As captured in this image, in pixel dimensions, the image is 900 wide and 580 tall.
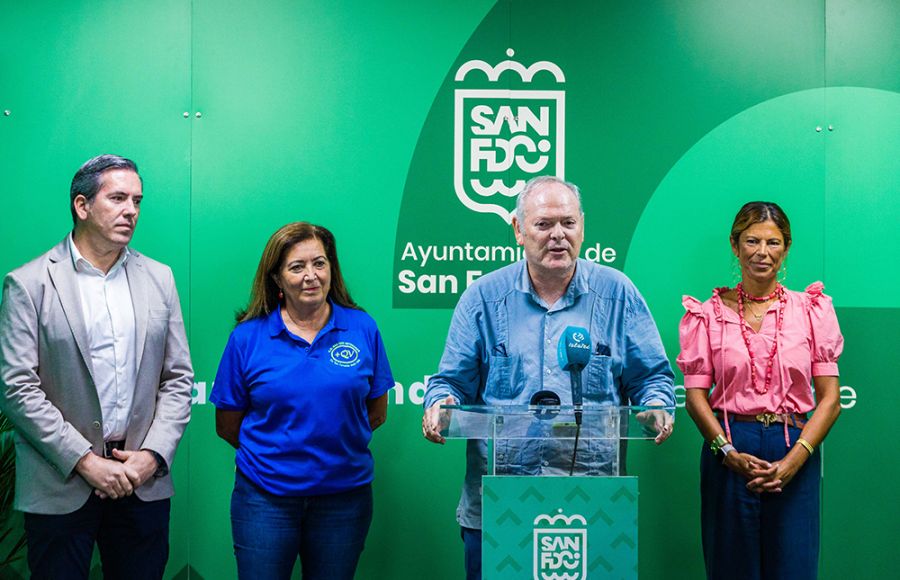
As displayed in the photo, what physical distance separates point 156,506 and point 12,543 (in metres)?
1.11

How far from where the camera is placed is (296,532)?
2.80 metres

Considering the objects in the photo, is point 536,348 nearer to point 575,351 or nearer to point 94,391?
point 575,351

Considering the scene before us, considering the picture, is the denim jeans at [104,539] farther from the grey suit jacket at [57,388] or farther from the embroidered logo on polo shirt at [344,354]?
the embroidered logo on polo shirt at [344,354]

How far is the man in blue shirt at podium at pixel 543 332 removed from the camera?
257 cm

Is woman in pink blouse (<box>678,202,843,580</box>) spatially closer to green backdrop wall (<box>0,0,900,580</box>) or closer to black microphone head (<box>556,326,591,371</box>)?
green backdrop wall (<box>0,0,900,580</box>)

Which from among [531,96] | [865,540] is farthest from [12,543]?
[865,540]

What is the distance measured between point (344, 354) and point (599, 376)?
829 millimetres

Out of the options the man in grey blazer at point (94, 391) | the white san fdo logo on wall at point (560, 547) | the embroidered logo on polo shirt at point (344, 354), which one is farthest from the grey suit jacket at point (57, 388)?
the white san fdo logo on wall at point (560, 547)

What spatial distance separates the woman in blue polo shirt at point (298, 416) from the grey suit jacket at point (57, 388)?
237 millimetres

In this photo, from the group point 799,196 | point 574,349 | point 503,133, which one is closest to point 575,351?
point 574,349

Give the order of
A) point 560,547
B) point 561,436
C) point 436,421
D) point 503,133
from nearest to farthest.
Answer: point 560,547
point 561,436
point 436,421
point 503,133

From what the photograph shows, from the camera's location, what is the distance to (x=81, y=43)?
3541mm

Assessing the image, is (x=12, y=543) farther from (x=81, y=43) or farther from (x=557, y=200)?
(x=557, y=200)

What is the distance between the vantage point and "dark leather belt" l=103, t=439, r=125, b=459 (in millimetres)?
2770
